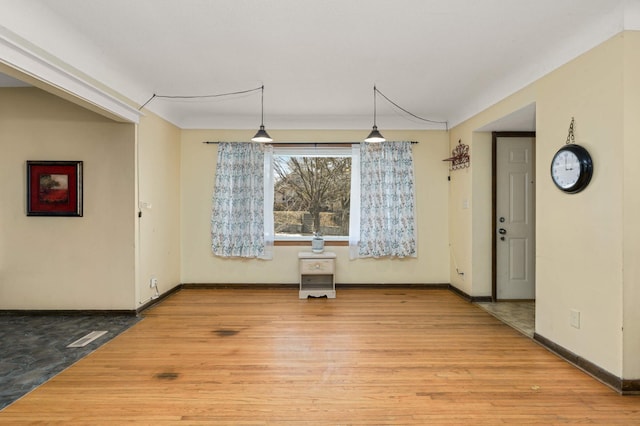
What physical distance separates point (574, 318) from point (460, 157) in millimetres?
2587

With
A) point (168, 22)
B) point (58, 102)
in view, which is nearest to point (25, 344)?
point (58, 102)

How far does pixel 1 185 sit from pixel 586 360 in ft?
19.9

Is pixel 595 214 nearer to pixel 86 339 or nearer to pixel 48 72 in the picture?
pixel 48 72

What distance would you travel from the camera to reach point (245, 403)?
2125mm

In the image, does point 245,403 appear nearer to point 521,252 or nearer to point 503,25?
point 503,25

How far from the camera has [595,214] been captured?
242 centimetres

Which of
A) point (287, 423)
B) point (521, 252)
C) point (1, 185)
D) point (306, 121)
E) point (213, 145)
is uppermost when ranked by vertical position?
point (306, 121)

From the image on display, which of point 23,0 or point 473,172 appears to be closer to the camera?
point 23,0

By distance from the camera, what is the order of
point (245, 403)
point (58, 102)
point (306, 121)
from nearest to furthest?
point (245, 403), point (58, 102), point (306, 121)

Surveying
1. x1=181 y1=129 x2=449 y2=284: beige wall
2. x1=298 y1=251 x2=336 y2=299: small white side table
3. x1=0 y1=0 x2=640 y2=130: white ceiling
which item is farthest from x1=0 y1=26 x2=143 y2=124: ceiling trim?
x1=298 y1=251 x2=336 y2=299: small white side table

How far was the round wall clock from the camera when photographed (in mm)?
2455

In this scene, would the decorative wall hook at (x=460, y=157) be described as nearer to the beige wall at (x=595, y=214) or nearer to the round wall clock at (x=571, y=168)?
the beige wall at (x=595, y=214)

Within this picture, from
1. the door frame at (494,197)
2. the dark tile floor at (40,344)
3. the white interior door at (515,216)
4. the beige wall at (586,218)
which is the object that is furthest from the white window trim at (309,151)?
the beige wall at (586,218)

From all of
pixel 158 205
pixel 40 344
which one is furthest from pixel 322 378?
pixel 158 205
